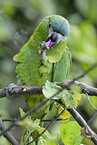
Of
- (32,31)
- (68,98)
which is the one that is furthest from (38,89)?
(32,31)

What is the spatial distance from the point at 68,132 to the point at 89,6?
211 centimetres

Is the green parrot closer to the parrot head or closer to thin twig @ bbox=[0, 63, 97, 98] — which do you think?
the parrot head

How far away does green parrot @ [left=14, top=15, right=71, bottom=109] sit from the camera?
1.86 metres

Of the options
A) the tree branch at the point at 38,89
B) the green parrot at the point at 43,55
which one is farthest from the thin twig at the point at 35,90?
the green parrot at the point at 43,55

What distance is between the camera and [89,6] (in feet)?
9.57

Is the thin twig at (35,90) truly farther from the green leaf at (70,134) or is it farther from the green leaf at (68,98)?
the green leaf at (70,134)

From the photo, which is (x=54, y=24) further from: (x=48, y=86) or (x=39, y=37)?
(x=48, y=86)

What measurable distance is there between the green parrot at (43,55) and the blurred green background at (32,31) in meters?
0.15

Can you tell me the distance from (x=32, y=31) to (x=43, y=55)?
1.02 meters

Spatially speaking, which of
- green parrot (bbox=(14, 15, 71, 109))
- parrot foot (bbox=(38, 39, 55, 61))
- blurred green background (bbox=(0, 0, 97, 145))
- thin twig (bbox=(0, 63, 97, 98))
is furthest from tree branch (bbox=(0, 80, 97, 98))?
parrot foot (bbox=(38, 39, 55, 61))

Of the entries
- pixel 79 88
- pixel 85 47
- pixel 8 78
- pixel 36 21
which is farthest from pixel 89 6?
pixel 79 88

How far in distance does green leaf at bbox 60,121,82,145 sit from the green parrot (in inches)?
29.0

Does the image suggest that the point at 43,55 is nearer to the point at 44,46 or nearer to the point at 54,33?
the point at 44,46

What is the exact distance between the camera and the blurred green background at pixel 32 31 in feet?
6.64
